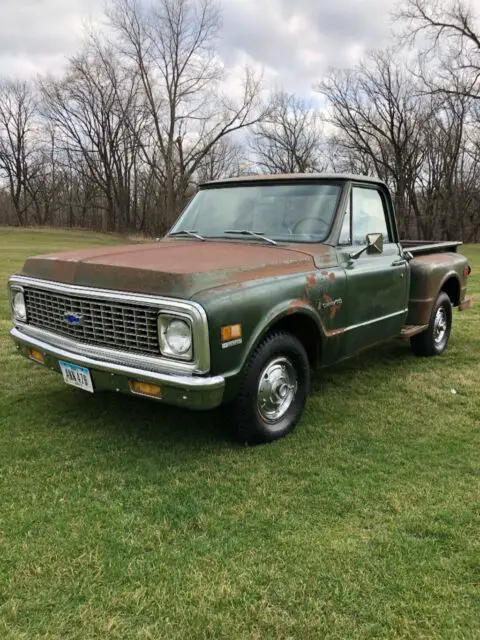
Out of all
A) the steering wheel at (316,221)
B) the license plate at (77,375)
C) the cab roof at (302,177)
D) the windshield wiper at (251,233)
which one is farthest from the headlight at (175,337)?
the cab roof at (302,177)

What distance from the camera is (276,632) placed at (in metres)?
2.12

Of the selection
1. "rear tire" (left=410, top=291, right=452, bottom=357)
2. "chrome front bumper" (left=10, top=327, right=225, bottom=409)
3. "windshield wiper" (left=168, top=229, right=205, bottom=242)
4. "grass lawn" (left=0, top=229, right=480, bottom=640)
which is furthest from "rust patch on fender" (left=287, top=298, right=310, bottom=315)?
"rear tire" (left=410, top=291, right=452, bottom=357)

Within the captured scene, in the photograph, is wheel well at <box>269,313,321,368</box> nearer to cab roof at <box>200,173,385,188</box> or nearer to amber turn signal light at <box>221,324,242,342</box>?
amber turn signal light at <box>221,324,242,342</box>

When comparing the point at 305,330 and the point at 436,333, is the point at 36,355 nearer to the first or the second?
the point at 305,330

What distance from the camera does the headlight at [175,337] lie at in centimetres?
305

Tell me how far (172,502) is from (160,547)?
0.39 m

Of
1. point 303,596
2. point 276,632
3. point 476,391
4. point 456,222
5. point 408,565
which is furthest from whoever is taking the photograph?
point 456,222

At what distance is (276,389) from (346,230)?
154cm

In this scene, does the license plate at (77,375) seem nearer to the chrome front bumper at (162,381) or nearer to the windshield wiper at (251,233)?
the chrome front bumper at (162,381)

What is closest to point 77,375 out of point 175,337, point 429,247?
point 175,337

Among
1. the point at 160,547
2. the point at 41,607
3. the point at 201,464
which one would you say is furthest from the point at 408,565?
the point at 41,607

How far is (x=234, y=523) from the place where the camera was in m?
2.83

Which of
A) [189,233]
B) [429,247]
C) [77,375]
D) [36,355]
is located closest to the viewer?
[77,375]

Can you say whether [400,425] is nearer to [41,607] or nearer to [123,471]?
[123,471]
